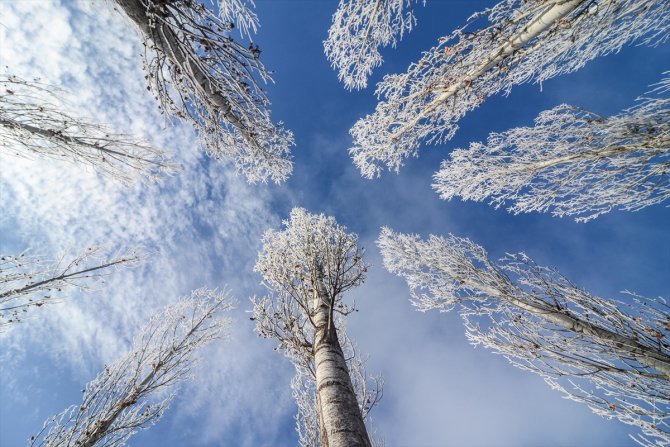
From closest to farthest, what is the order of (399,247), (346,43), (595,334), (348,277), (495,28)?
(495,28) < (346,43) < (595,334) < (348,277) < (399,247)

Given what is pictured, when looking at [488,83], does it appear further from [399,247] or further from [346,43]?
[399,247]

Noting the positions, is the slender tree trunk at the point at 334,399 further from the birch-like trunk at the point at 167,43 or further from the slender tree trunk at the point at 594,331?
the slender tree trunk at the point at 594,331

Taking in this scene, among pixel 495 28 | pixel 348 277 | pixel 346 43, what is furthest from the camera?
pixel 348 277

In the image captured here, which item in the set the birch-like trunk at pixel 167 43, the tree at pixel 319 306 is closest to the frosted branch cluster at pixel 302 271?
the tree at pixel 319 306

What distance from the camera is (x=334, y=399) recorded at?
3.12 metres

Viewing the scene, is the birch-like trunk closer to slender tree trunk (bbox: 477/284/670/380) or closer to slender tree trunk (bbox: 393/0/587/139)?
slender tree trunk (bbox: 393/0/587/139)

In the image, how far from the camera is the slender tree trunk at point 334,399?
9.16ft

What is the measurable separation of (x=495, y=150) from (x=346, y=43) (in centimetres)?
367

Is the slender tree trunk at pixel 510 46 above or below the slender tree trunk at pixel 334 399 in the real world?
above

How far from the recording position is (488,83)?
15.0 ft

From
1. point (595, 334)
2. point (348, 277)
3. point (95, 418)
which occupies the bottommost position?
point (95, 418)

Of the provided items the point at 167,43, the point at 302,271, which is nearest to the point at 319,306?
the point at 302,271

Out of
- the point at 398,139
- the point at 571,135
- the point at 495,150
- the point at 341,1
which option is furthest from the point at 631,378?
the point at 341,1

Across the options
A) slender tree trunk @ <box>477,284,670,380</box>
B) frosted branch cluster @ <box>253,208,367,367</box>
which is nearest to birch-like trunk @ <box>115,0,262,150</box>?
frosted branch cluster @ <box>253,208,367,367</box>
